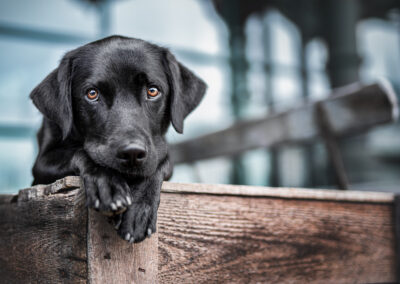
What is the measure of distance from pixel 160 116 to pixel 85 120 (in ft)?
1.09

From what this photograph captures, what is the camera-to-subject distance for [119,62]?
1.89m

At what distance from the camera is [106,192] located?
1.40 meters

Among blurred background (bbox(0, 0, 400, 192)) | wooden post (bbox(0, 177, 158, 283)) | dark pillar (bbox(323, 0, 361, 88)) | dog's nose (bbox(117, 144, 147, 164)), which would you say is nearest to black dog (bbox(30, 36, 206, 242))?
dog's nose (bbox(117, 144, 147, 164))

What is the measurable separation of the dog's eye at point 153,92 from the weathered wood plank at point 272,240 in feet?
1.54

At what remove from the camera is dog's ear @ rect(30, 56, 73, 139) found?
6.10ft

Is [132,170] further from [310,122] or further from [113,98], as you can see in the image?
[310,122]

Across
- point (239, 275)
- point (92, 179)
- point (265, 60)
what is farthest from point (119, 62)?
point (265, 60)

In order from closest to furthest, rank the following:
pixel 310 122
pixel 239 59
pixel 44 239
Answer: pixel 44 239
pixel 310 122
pixel 239 59

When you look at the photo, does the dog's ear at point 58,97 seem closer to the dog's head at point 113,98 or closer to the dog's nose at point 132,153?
the dog's head at point 113,98

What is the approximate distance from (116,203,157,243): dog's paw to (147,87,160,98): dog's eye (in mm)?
622

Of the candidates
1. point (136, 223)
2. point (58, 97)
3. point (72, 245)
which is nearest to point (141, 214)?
point (136, 223)

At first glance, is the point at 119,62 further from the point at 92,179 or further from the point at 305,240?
the point at 305,240

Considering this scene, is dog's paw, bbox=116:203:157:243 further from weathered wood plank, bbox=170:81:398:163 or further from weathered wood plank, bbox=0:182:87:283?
weathered wood plank, bbox=170:81:398:163

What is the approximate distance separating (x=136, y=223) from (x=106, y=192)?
143mm
